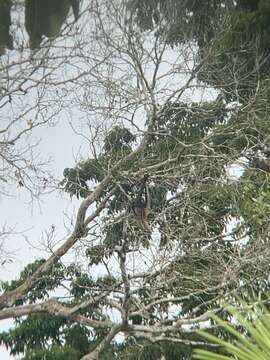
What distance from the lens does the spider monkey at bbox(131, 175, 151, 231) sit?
6930 mm

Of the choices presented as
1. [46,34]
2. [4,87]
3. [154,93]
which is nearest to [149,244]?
[154,93]

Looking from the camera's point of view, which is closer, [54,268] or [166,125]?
[54,268]

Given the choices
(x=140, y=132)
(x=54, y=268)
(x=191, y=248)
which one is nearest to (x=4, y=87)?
(x=140, y=132)

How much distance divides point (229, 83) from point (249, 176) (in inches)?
65.2

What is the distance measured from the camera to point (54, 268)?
7.48 m

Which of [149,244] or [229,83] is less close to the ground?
[229,83]

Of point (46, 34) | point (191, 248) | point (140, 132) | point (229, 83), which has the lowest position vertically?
point (46, 34)

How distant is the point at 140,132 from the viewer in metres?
7.37

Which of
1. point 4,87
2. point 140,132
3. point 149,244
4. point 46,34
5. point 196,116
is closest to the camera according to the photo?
point 46,34

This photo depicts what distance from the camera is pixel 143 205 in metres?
7.20

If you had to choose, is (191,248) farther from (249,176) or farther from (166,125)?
(166,125)

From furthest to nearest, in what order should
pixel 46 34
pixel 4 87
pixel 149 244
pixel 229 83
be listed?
pixel 229 83 → pixel 4 87 → pixel 149 244 → pixel 46 34

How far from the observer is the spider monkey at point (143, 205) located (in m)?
6.93

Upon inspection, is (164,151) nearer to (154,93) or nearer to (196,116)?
(196,116)
